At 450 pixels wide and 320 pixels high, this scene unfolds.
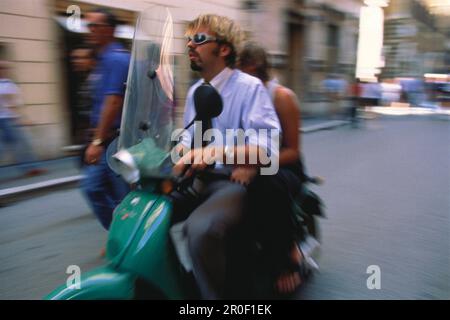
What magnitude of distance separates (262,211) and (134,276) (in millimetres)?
785

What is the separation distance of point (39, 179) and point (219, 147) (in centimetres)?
449

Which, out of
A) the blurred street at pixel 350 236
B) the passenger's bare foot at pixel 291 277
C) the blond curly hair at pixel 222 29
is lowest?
the blurred street at pixel 350 236

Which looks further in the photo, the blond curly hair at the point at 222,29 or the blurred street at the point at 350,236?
the blurred street at the point at 350,236

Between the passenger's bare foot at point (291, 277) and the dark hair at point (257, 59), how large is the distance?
3.74 feet

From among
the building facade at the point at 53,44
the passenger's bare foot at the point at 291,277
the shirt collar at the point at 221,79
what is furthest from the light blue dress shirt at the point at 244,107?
the passenger's bare foot at the point at 291,277

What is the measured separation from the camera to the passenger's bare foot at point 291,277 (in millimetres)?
2486

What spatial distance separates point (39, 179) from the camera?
5652 mm

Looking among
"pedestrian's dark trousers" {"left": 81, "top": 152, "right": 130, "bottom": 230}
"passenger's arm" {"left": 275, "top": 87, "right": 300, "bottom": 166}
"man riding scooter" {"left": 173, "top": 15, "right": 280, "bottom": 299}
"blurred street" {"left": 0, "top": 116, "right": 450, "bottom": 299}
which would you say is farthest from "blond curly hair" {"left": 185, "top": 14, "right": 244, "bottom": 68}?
"blurred street" {"left": 0, "top": 116, "right": 450, "bottom": 299}

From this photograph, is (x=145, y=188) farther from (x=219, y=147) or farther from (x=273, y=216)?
(x=273, y=216)

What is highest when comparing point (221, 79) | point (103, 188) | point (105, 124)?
point (221, 79)

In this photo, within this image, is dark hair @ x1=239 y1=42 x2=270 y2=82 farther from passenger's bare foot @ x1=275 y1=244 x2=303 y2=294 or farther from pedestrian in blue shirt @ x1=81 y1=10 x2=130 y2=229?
passenger's bare foot @ x1=275 y1=244 x2=303 y2=294

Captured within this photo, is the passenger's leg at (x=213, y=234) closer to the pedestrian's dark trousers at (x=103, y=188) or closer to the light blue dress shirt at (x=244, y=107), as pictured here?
the light blue dress shirt at (x=244, y=107)

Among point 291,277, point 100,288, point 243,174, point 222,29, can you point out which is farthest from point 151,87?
point 291,277

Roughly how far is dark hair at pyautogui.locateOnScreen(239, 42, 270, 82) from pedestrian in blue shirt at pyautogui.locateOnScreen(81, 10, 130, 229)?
0.87m
